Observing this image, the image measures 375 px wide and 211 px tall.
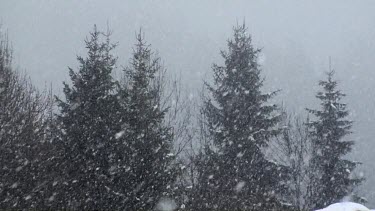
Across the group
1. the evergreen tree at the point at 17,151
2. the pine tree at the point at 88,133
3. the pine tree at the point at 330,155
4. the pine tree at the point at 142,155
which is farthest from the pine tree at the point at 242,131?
the evergreen tree at the point at 17,151

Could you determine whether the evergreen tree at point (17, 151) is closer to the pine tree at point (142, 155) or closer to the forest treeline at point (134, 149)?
the forest treeline at point (134, 149)

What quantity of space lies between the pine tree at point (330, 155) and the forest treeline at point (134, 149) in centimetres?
12

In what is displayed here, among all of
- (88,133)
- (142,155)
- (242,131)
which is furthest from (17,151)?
(242,131)

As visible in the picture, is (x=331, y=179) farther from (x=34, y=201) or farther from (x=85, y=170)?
(x=34, y=201)

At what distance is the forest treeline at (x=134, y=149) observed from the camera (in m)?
13.6

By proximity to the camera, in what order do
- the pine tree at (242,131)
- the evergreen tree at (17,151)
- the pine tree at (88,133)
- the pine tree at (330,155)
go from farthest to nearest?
the pine tree at (330,155)
the pine tree at (242,131)
the pine tree at (88,133)
the evergreen tree at (17,151)

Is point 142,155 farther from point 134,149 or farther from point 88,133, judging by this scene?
point 88,133

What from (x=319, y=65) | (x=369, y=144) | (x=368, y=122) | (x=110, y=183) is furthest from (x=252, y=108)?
(x=319, y=65)

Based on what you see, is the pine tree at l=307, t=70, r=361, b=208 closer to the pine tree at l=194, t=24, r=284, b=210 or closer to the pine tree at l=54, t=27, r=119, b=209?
the pine tree at l=194, t=24, r=284, b=210

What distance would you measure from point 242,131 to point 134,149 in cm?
412

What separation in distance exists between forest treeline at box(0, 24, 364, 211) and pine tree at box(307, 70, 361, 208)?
0.40ft

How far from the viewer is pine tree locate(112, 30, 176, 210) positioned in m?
14.3

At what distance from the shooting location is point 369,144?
68875 mm

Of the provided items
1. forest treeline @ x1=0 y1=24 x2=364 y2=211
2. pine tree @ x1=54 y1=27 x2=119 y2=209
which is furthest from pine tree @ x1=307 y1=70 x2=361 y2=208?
pine tree @ x1=54 y1=27 x2=119 y2=209
